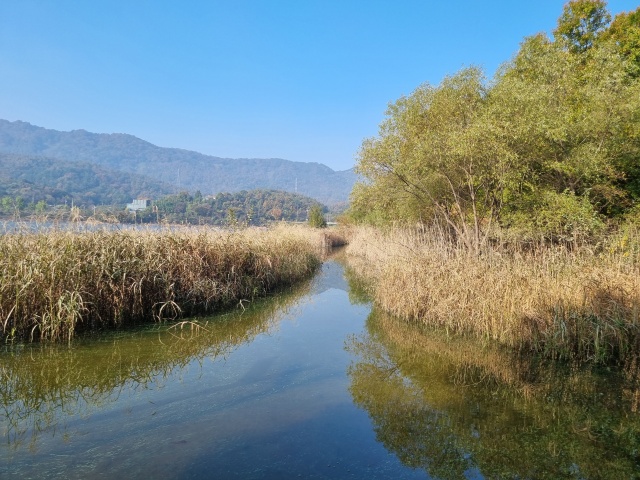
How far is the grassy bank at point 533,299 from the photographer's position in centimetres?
623

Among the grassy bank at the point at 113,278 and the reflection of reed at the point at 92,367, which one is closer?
the reflection of reed at the point at 92,367

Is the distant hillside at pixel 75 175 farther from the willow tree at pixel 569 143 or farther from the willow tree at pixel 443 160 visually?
the willow tree at pixel 569 143

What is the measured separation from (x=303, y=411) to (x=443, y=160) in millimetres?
9020

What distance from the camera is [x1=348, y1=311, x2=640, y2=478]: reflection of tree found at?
3785 mm

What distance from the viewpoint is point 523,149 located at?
10688mm

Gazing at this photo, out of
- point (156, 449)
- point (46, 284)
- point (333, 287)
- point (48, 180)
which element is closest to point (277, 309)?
point (333, 287)

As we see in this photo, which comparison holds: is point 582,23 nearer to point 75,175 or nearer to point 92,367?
point 92,367

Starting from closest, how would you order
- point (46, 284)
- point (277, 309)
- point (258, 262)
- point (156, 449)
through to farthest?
1. point (156, 449)
2. point (46, 284)
3. point (277, 309)
4. point (258, 262)

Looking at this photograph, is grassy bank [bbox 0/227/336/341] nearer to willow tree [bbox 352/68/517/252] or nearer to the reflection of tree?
the reflection of tree

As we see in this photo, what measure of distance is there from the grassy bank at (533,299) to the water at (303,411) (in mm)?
484

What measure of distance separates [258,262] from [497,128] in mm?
7314

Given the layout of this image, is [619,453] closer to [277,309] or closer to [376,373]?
[376,373]

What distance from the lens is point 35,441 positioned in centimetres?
389

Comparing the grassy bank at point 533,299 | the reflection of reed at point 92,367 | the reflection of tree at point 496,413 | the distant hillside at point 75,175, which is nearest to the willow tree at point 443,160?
the grassy bank at point 533,299
